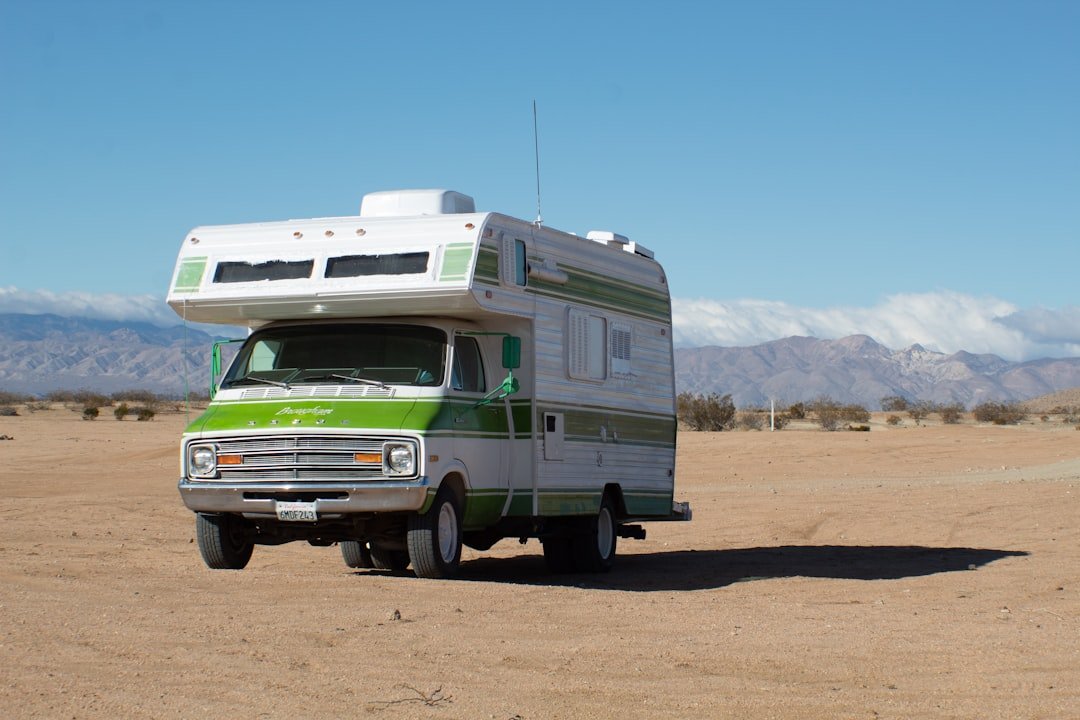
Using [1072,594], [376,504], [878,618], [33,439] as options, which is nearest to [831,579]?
[1072,594]

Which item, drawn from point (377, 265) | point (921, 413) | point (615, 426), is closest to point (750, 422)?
point (921, 413)

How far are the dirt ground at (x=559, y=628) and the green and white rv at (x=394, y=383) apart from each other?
27.3 inches

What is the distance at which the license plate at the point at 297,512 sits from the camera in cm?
1287

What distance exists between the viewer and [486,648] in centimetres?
970

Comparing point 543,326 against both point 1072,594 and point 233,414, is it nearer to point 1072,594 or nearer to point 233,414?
point 233,414

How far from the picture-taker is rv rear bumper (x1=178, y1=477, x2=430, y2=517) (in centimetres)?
1277

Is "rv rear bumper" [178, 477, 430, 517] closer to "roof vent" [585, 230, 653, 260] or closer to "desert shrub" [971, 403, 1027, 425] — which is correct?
"roof vent" [585, 230, 653, 260]

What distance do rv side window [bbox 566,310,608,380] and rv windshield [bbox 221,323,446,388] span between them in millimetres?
2136

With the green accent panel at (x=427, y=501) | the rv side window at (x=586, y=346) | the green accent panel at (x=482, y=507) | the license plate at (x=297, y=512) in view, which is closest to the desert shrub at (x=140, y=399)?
the rv side window at (x=586, y=346)

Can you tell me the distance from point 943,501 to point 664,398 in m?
9.56

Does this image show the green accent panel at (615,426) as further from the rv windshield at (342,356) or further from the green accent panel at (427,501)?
the green accent panel at (427,501)

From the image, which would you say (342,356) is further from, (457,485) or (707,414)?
(707,414)

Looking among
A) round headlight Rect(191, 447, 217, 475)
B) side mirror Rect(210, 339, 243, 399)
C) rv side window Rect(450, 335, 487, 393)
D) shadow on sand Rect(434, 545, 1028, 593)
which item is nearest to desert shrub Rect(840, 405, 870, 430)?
shadow on sand Rect(434, 545, 1028, 593)

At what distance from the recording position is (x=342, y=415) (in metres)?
13.0
